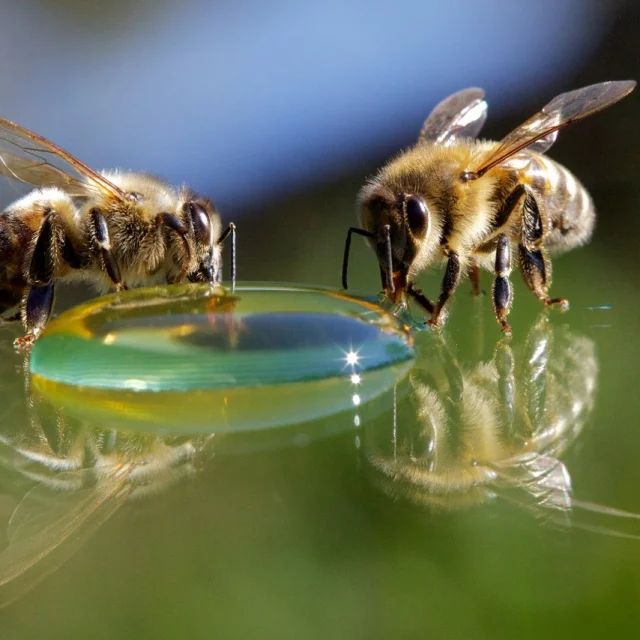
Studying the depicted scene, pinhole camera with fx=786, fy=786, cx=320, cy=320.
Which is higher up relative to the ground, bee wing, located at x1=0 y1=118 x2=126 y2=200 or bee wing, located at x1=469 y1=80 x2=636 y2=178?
bee wing, located at x1=469 y1=80 x2=636 y2=178

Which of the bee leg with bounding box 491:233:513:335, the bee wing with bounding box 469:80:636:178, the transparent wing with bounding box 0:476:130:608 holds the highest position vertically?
the bee wing with bounding box 469:80:636:178

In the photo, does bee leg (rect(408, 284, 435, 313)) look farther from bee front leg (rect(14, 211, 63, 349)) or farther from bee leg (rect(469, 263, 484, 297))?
bee front leg (rect(14, 211, 63, 349))

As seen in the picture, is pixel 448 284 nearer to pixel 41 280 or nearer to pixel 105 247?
pixel 105 247

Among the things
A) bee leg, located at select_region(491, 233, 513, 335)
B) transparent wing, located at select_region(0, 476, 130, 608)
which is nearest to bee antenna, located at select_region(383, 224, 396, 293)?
bee leg, located at select_region(491, 233, 513, 335)

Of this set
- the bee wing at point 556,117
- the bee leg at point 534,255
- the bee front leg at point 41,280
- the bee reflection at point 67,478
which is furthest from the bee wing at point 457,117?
the bee reflection at point 67,478

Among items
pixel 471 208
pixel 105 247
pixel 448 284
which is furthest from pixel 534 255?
pixel 105 247

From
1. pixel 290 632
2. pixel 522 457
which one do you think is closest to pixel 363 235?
pixel 522 457
